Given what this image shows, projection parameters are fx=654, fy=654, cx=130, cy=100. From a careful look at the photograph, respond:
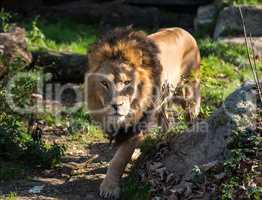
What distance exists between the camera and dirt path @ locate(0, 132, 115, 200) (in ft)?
19.4

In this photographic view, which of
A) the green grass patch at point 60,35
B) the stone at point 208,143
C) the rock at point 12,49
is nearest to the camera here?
the stone at point 208,143

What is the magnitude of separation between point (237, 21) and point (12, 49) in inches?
174

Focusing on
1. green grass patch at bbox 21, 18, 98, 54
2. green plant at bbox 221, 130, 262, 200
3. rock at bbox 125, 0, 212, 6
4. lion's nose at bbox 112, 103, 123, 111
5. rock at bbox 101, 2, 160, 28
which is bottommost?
green plant at bbox 221, 130, 262, 200

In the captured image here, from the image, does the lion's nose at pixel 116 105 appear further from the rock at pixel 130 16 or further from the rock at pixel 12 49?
the rock at pixel 130 16

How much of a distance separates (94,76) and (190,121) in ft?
3.58

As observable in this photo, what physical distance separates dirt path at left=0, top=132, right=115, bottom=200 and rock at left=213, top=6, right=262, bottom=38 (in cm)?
450

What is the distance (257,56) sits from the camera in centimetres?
1005

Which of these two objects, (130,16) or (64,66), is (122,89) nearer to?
(64,66)

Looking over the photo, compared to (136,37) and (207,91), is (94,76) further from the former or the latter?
(207,91)

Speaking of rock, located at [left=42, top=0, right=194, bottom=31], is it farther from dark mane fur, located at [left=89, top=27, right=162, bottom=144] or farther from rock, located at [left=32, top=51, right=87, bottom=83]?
dark mane fur, located at [left=89, top=27, right=162, bottom=144]

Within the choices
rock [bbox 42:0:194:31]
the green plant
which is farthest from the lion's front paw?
rock [bbox 42:0:194:31]

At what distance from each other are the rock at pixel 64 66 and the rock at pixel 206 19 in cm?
342

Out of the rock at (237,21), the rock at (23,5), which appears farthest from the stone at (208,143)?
the rock at (23,5)

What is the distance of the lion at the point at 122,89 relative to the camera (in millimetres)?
5734
